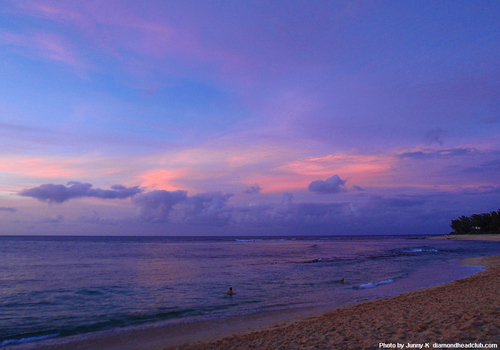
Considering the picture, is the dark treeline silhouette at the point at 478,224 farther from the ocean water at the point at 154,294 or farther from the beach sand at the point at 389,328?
the beach sand at the point at 389,328

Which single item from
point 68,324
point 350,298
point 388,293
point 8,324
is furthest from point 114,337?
point 388,293

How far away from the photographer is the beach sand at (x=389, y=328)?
316 inches

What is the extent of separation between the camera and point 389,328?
31.0 feet

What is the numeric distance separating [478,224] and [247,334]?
575 ft

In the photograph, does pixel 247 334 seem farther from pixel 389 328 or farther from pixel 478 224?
pixel 478 224

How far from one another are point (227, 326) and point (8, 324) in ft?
32.9

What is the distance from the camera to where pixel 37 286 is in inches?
849

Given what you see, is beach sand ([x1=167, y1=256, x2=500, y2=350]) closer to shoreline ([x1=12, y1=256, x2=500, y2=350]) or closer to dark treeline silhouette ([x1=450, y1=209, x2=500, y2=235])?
shoreline ([x1=12, y1=256, x2=500, y2=350])

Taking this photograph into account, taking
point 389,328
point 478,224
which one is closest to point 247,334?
point 389,328

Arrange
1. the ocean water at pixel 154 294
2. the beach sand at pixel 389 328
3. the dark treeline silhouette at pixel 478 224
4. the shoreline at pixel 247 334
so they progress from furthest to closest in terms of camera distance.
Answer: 1. the dark treeline silhouette at pixel 478 224
2. the ocean water at pixel 154 294
3. the shoreline at pixel 247 334
4. the beach sand at pixel 389 328

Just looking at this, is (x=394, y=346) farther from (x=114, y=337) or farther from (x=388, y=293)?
(x=388, y=293)

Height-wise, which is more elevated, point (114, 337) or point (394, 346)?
point (394, 346)

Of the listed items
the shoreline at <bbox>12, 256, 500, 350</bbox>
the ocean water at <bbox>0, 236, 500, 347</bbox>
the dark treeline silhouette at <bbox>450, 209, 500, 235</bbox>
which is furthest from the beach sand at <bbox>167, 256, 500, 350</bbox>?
the dark treeline silhouette at <bbox>450, 209, 500, 235</bbox>

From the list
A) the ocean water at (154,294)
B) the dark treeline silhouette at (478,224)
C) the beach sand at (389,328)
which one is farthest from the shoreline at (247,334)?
the dark treeline silhouette at (478,224)
